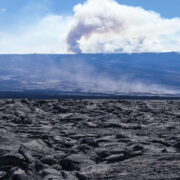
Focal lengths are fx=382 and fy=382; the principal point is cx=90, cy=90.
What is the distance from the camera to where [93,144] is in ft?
39.5

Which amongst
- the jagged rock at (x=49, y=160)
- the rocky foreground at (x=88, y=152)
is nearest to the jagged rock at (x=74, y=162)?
the rocky foreground at (x=88, y=152)

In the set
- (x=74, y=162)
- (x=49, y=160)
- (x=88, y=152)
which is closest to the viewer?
(x=74, y=162)

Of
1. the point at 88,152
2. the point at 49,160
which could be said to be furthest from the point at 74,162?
the point at 88,152

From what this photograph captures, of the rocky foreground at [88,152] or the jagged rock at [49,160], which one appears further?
the jagged rock at [49,160]

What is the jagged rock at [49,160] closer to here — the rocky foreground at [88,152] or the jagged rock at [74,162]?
the rocky foreground at [88,152]

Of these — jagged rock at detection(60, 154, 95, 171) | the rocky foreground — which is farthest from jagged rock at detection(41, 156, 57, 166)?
jagged rock at detection(60, 154, 95, 171)

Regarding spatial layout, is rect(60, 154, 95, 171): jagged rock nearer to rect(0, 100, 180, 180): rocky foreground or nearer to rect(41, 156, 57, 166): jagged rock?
rect(0, 100, 180, 180): rocky foreground

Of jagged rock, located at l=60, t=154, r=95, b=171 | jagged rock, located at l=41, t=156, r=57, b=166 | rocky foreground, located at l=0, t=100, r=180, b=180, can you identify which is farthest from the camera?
jagged rock, located at l=41, t=156, r=57, b=166

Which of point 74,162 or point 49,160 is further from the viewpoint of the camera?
point 49,160

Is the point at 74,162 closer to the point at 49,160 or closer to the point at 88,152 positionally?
the point at 49,160

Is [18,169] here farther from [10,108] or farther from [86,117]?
[10,108]

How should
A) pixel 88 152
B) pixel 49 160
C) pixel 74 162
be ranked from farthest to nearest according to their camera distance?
1. pixel 88 152
2. pixel 49 160
3. pixel 74 162

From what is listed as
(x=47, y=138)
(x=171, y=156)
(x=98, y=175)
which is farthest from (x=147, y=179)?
(x=47, y=138)

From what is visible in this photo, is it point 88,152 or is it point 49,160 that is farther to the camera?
point 88,152
